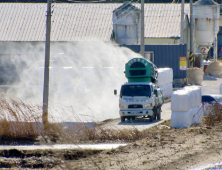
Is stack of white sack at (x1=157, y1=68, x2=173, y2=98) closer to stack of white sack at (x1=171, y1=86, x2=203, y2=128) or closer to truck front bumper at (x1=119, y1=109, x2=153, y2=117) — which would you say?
truck front bumper at (x1=119, y1=109, x2=153, y2=117)

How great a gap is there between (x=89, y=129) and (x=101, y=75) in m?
15.5

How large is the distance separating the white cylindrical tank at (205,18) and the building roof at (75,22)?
6.96ft

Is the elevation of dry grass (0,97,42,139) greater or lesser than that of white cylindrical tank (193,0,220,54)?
lesser

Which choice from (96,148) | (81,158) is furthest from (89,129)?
(81,158)

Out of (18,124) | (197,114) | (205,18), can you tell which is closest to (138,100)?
(197,114)

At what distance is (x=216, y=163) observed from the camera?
8055 millimetres

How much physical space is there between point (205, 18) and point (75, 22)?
16.5m

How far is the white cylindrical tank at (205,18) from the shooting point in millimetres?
45469

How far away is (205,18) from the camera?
45.7 m

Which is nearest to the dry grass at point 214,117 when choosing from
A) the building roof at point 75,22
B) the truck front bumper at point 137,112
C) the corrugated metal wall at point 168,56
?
the truck front bumper at point 137,112

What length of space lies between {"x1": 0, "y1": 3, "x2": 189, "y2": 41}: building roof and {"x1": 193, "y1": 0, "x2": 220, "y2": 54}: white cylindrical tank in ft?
6.96

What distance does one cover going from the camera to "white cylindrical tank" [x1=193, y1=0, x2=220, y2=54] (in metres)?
45.5

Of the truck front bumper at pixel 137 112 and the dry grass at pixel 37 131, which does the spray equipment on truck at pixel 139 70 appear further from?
the dry grass at pixel 37 131

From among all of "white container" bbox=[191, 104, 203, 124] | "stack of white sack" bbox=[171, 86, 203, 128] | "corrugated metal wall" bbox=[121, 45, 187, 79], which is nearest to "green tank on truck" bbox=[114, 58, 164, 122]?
"white container" bbox=[191, 104, 203, 124]
